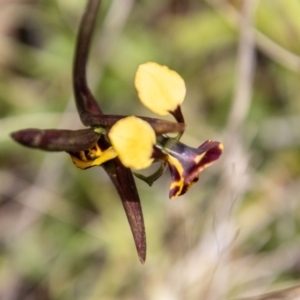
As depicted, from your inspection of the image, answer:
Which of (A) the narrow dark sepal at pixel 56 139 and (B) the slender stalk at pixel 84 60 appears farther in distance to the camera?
(B) the slender stalk at pixel 84 60

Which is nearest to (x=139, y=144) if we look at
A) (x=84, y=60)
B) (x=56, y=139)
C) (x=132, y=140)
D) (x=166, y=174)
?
(x=132, y=140)

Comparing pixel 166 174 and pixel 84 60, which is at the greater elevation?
pixel 84 60

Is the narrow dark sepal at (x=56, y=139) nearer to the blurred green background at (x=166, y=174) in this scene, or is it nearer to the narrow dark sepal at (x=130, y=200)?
the narrow dark sepal at (x=130, y=200)

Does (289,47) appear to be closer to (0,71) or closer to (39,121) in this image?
(39,121)

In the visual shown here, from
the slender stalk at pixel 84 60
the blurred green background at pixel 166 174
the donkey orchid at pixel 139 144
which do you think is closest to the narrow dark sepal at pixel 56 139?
the donkey orchid at pixel 139 144

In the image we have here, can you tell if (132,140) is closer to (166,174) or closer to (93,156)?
(93,156)

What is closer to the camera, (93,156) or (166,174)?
(93,156)

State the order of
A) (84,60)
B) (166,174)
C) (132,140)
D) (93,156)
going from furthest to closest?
(166,174)
(84,60)
(93,156)
(132,140)

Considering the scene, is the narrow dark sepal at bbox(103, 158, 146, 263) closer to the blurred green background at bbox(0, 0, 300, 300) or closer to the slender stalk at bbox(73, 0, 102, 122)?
the slender stalk at bbox(73, 0, 102, 122)
